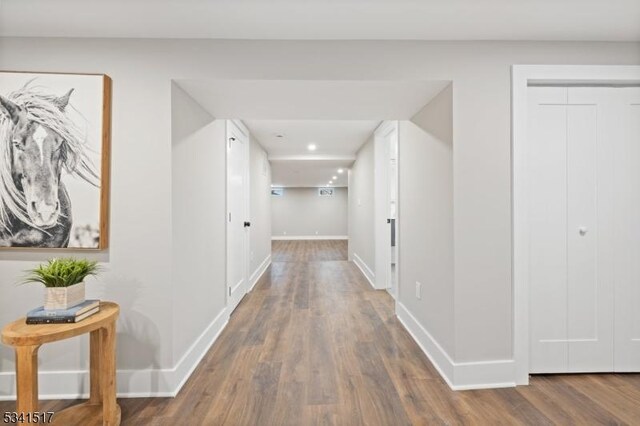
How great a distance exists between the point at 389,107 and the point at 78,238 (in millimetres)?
2334

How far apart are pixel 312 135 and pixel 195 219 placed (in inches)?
105

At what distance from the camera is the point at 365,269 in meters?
5.30

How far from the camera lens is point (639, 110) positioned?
2.04 m

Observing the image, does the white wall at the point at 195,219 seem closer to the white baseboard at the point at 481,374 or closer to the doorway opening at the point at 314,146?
the doorway opening at the point at 314,146

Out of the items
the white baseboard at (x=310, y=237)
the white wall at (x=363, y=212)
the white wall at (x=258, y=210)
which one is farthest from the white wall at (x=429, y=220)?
the white baseboard at (x=310, y=237)

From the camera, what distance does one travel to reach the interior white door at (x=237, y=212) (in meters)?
3.29

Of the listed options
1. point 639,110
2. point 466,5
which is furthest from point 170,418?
point 639,110

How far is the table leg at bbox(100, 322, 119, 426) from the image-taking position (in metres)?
1.57

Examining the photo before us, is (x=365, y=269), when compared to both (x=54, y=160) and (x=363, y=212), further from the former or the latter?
(x=54, y=160)

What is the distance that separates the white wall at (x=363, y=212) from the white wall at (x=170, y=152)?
8.90 ft

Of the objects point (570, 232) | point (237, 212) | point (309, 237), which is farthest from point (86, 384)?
point (309, 237)

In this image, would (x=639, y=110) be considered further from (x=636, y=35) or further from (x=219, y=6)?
(x=219, y=6)

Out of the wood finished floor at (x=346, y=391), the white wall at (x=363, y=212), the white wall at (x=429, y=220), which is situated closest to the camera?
the wood finished floor at (x=346, y=391)

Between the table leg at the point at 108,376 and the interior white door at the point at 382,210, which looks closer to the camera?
the table leg at the point at 108,376
